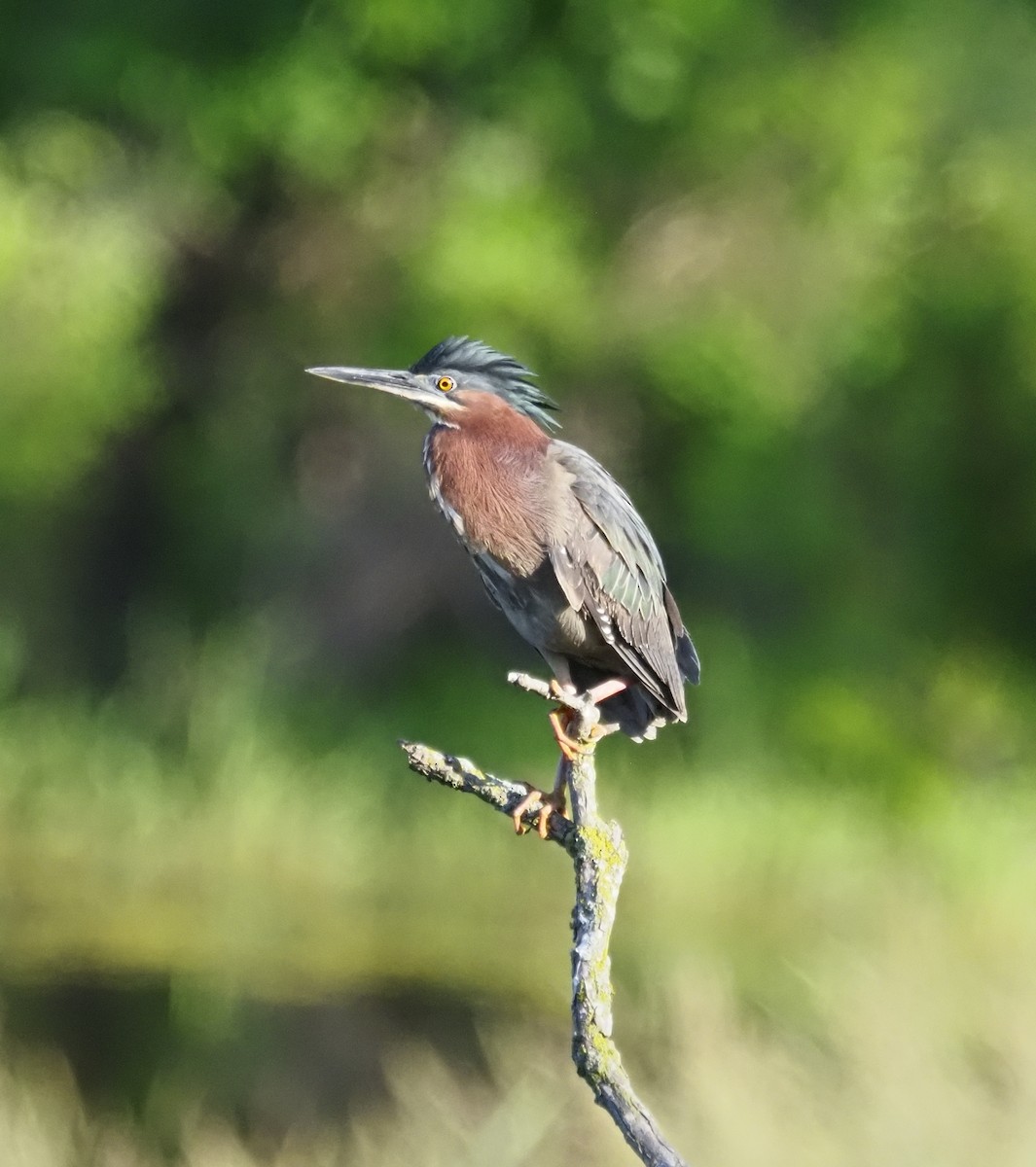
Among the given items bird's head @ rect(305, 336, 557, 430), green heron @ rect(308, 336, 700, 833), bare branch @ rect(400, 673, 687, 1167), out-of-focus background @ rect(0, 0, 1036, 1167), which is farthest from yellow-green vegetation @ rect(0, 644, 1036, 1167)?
bare branch @ rect(400, 673, 687, 1167)

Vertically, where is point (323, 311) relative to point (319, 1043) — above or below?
above

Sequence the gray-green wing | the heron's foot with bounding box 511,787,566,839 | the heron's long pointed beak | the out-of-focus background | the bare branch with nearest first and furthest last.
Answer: the bare branch
the heron's foot with bounding box 511,787,566,839
the gray-green wing
the heron's long pointed beak
the out-of-focus background

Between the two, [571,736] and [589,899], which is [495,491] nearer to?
[571,736]

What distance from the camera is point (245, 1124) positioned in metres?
6.57

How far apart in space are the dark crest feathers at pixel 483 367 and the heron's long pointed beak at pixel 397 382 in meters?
0.05

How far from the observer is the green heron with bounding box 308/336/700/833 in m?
4.06

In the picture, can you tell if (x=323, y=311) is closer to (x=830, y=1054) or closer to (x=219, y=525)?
(x=219, y=525)

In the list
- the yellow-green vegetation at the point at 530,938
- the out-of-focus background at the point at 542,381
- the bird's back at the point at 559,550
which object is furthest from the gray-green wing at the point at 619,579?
the out-of-focus background at the point at 542,381

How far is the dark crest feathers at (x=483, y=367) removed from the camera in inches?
169

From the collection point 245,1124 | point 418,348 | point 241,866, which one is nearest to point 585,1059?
point 245,1124

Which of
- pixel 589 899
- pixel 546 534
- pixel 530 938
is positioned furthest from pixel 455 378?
pixel 530 938

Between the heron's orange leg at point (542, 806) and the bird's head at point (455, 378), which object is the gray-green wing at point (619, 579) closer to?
the bird's head at point (455, 378)

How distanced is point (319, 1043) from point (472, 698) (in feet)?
16.3

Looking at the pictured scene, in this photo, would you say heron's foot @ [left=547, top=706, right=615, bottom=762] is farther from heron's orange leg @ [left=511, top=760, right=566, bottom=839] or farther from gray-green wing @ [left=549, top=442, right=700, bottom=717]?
gray-green wing @ [left=549, top=442, right=700, bottom=717]
